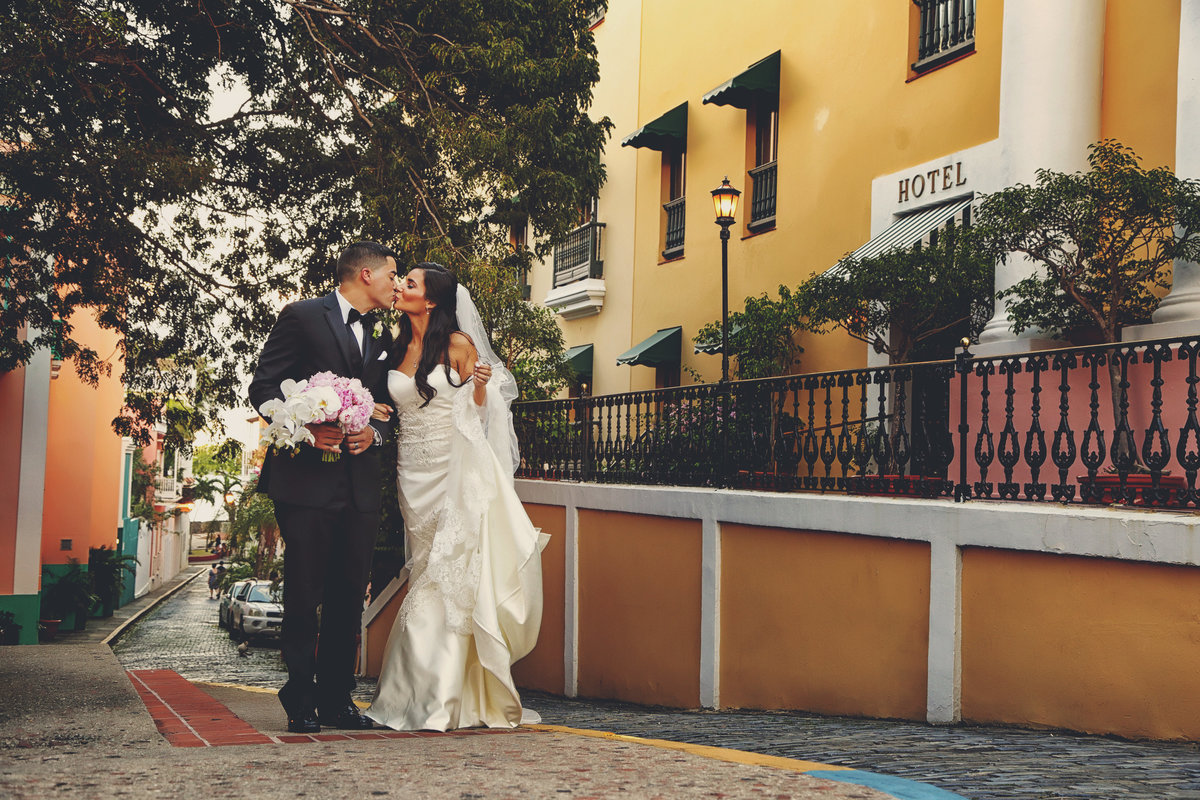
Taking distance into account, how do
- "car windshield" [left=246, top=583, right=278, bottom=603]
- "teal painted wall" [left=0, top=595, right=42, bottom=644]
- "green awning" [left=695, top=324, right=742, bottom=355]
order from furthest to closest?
"car windshield" [left=246, top=583, right=278, bottom=603], "teal painted wall" [left=0, top=595, right=42, bottom=644], "green awning" [left=695, top=324, right=742, bottom=355]

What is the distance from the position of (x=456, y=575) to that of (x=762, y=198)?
10.8 metres

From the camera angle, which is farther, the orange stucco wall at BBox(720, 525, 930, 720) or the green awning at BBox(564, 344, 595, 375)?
the green awning at BBox(564, 344, 595, 375)

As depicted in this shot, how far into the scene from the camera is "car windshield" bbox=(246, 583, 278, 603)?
3181 centimetres

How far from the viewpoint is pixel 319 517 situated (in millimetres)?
5352

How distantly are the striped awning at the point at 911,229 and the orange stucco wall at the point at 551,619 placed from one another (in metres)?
4.42

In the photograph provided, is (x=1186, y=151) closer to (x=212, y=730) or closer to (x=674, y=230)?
(x=212, y=730)

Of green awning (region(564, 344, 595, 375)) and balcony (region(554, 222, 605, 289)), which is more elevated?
balcony (region(554, 222, 605, 289))

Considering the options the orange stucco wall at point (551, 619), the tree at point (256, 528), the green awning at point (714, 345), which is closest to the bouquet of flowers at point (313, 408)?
the orange stucco wall at point (551, 619)

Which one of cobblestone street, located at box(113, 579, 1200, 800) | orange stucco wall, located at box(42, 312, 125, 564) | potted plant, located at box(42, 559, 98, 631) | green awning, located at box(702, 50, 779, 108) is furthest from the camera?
orange stucco wall, located at box(42, 312, 125, 564)

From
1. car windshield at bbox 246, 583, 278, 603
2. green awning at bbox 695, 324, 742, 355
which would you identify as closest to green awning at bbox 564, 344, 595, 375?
green awning at bbox 695, 324, 742, 355

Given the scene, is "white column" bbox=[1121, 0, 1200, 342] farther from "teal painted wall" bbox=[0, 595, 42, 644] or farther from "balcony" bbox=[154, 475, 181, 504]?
"balcony" bbox=[154, 475, 181, 504]

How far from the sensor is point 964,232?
9375 mm

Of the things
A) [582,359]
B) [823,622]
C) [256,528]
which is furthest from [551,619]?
[256,528]

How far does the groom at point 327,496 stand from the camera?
17.4ft
